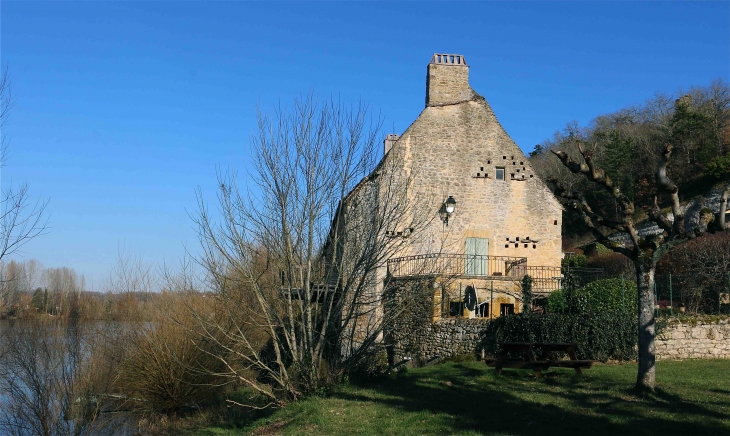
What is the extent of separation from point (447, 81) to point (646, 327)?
1515 cm

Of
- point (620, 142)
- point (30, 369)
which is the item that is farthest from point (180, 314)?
point (620, 142)

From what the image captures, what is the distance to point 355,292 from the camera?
541 inches

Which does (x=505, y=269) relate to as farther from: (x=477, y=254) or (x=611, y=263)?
(x=611, y=263)

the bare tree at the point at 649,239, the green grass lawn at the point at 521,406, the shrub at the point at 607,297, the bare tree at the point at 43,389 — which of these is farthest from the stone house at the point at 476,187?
the bare tree at the point at 649,239

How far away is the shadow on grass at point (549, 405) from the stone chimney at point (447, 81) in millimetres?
12804

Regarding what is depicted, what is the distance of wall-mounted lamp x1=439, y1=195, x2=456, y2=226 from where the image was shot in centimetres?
2105

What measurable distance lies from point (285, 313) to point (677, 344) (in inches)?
352

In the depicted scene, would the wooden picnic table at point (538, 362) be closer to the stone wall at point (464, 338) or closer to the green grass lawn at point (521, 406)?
the green grass lawn at point (521, 406)

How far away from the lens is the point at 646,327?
32.0ft

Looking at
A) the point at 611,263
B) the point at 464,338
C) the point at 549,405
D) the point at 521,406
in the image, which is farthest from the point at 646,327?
the point at 611,263

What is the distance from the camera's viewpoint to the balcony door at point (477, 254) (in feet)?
72.3

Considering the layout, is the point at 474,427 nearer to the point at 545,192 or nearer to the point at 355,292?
the point at 355,292

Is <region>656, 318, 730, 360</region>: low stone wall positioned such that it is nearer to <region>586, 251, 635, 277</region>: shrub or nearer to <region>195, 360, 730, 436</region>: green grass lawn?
<region>195, 360, 730, 436</region>: green grass lawn

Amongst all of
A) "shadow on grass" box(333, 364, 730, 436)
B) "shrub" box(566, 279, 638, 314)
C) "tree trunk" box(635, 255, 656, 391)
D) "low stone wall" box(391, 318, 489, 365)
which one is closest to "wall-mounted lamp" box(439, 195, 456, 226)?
"low stone wall" box(391, 318, 489, 365)
